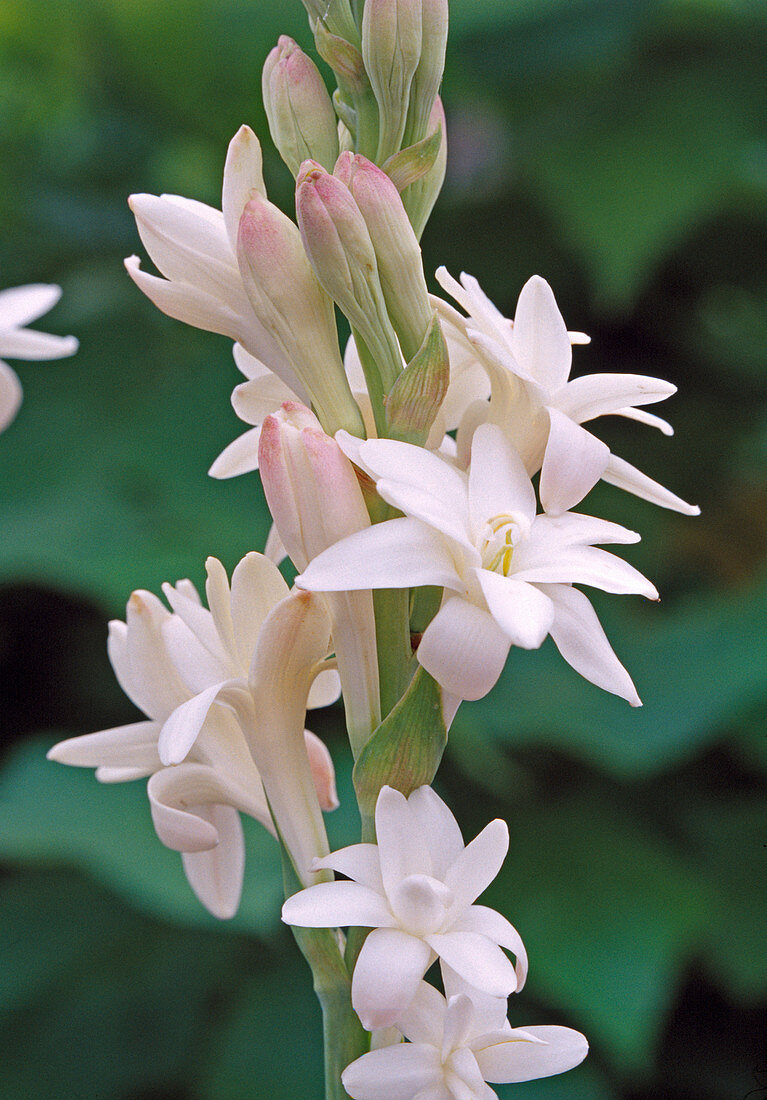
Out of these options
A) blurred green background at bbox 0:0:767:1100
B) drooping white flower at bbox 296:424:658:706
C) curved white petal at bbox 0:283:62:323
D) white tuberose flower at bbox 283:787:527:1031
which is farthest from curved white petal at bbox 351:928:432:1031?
blurred green background at bbox 0:0:767:1100

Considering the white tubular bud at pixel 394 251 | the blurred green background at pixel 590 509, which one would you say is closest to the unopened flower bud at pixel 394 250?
the white tubular bud at pixel 394 251

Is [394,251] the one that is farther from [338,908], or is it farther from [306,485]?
[338,908]

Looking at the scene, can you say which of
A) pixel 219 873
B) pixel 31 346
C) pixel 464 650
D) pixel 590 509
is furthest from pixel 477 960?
pixel 590 509

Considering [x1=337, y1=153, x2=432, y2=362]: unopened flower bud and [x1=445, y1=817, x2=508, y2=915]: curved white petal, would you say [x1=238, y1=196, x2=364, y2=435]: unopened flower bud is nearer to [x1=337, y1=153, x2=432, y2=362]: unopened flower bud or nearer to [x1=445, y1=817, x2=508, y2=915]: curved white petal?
[x1=337, y1=153, x2=432, y2=362]: unopened flower bud

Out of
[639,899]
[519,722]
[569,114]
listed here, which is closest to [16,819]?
[519,722]

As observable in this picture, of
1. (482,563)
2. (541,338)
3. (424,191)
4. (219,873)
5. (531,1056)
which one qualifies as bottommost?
(531,1056)

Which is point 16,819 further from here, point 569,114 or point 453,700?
point 569,114

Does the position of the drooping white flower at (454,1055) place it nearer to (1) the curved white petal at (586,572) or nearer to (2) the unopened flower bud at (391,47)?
(1) the curved white petal at (586,572)
